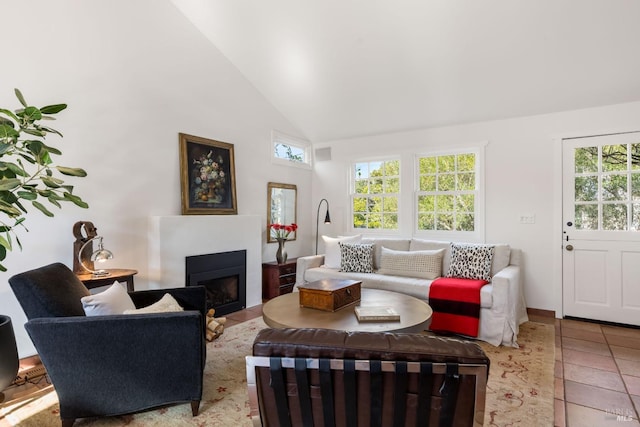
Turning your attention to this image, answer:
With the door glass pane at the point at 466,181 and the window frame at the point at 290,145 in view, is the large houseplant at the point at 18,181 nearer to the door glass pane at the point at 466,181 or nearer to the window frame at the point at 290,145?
the window frame at the point at 290,145

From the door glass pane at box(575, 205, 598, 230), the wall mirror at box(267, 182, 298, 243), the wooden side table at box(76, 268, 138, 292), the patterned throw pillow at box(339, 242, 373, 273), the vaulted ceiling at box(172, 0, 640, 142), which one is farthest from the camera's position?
the wall mirror at box(267, 182, 298, 243)

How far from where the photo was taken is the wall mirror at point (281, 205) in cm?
496

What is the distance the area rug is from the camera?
2023 mm

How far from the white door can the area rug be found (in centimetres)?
119

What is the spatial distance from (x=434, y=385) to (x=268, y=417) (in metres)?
0.50

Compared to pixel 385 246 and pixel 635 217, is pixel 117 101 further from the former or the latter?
pixel 635 217

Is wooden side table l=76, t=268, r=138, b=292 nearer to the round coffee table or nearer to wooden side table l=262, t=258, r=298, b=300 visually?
the round coffee table

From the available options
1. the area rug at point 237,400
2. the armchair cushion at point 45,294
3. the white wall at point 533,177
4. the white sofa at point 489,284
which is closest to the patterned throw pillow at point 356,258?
the white sofa at point 489,284

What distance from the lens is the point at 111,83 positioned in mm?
3293

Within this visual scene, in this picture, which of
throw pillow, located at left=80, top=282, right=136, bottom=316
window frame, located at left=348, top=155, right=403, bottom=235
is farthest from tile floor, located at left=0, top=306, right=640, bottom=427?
window frame, located at left=348, top=155, right=403, bottom=235

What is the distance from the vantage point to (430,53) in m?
3.57

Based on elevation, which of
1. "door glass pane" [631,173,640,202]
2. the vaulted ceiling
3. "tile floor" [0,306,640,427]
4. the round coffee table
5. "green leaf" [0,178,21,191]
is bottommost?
"tile floor" [0,306,640,427]

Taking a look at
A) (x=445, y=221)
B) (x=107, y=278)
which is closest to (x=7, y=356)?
(x=107, y=278)

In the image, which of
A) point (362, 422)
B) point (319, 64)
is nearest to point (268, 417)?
point (362, 422)
